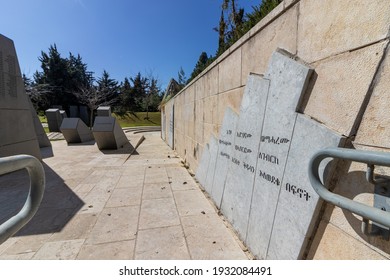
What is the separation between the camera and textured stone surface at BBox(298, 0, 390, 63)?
1249mm

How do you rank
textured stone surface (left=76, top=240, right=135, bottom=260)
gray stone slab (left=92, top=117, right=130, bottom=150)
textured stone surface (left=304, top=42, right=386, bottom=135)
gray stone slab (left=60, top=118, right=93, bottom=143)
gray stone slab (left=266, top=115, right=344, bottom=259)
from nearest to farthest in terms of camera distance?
1. textured stone surface (left=304, top=42, right=386, bottom=135)
2. gray stone slab (left=266, top=115, right=344, bottom=259)
3. textured stone surface (left=76, top=240, right=135, bottom=260)
4. gray stone slab (left=92, top=117, right=130, bottom=150)
5. gray stone slab (left=60, top=118, right=93, bottom=143)

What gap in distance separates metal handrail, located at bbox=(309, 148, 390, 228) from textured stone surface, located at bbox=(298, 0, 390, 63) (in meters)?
0.73

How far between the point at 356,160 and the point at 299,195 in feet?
2.51

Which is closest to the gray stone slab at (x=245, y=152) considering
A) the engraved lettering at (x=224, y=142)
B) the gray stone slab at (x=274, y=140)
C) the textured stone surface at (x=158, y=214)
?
the gray stone slab at (x=274, y=140)

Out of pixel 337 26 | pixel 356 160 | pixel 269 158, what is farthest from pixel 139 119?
pixel 356 160

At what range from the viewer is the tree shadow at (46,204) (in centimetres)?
310

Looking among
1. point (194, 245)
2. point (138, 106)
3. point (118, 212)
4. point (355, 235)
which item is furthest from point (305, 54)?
point (138, 106)

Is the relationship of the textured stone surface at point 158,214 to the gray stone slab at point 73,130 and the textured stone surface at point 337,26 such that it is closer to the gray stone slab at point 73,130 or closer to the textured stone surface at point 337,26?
the textured stone surface at point 337,26

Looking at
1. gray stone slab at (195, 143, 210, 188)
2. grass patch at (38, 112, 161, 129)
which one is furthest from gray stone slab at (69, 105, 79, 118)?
gray stone slab at (195, 143, 210, 188)

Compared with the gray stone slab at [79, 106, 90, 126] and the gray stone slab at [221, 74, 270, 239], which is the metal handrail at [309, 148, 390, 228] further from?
the gray stone slab at [79, 106, 90, 126]

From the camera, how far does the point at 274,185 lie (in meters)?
2.08

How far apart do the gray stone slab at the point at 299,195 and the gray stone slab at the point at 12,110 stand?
811cm

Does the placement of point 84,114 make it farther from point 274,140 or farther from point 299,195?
point 299,195

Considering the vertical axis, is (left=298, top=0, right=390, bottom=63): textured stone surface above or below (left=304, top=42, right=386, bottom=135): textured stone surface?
above
